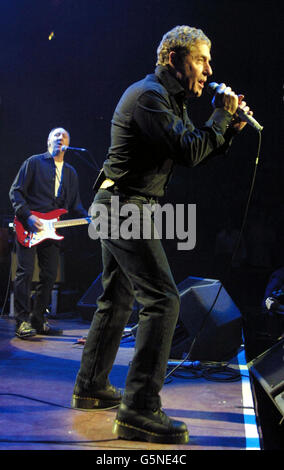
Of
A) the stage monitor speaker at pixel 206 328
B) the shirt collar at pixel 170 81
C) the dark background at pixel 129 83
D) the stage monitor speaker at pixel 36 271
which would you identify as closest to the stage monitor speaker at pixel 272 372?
the stage monitor speaker at pixel 206 328

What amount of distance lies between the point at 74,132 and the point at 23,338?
13.0 ft

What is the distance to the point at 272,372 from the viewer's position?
114 inches

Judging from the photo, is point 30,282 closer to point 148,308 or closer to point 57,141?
point 57,141

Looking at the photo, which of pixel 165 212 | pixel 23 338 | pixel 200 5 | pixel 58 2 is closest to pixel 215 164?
pixel 165 212

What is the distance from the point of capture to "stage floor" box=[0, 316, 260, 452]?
1.89 meters

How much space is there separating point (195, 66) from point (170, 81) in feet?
0.45

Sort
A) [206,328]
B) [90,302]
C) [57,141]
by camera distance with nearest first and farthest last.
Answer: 1. [206,328]
2. [57,141]
3. [90,302]

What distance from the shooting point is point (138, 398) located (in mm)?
1934

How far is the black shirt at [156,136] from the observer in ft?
6.21

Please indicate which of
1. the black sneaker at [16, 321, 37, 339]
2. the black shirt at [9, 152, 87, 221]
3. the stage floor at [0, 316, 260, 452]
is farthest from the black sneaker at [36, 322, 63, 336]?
the black shirt at [9, 152, 87, 221]

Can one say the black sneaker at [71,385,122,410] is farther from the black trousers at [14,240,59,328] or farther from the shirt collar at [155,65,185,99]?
the black trousers at [14,240,59,328]

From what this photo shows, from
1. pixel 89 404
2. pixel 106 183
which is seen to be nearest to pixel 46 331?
pixel 89 404

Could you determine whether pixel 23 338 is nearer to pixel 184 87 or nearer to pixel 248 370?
pixel 248 370

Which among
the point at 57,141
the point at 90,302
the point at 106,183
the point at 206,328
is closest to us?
the point at 106,183
